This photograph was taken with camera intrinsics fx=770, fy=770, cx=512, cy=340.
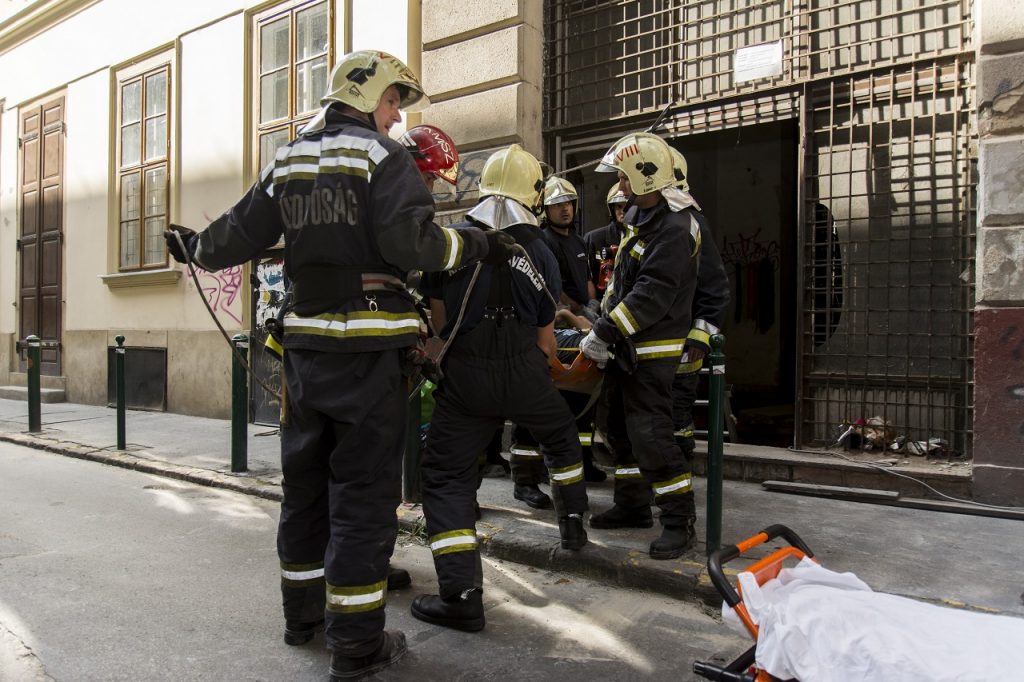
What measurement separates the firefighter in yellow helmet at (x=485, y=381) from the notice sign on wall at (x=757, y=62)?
119 inches

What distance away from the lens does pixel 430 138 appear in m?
4.26

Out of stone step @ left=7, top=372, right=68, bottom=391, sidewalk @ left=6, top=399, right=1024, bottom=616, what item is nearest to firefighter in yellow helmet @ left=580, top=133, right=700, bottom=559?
sidewalk @ left=6, top=399, right=1024, bottom=616

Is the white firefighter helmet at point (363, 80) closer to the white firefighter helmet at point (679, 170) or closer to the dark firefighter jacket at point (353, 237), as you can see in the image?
the dark firefighter jacket at point (353, 237)

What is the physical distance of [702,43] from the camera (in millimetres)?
6078

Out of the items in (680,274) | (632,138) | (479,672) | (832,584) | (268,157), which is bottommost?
(479,672)

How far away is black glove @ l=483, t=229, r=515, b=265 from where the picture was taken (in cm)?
285

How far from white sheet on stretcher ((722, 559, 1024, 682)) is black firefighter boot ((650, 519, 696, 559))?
1580mm

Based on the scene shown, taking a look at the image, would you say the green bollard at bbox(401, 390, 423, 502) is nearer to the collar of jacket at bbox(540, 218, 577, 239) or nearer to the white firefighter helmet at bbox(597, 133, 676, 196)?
the collar of jacket at bbox(540, 218, 577, 239)

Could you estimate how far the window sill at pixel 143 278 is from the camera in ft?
31.0

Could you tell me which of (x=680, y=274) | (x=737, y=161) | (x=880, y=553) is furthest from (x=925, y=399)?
(x=737, y=161)

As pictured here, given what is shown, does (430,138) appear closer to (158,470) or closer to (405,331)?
(405,331)

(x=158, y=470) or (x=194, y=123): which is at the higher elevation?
(x=194, y=123)

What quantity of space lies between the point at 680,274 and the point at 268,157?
626cm

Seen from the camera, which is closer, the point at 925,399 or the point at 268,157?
the point at 925,399
